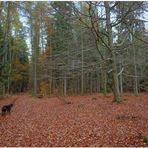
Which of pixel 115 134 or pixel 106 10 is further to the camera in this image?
pixel 106 10

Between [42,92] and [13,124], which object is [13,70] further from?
[13,124]

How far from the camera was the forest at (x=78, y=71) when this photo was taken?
8109mm

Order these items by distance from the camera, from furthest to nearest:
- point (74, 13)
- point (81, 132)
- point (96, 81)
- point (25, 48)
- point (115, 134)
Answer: point (25, 48) < point (96, 81) < point (74, 13) < point (81, 132) < point (115, 134)

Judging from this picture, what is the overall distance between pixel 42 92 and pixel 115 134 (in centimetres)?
2417

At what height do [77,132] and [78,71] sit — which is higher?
[78,71]

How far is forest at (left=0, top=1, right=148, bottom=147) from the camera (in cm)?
811

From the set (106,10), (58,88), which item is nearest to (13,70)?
(58,88)

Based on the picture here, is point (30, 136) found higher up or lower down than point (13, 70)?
lower down

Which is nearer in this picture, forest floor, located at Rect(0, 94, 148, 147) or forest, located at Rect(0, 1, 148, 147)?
forest floor, located at Rect(0, 94, 148, 147)

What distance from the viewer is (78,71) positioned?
21.5 m

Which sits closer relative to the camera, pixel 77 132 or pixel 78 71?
pixel 77 132

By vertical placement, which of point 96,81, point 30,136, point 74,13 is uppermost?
point 74,13

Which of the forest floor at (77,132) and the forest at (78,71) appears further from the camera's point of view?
the forest at (78,71)

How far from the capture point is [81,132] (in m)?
8.27
